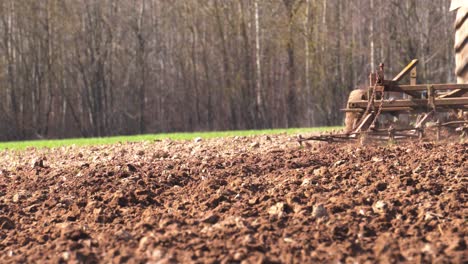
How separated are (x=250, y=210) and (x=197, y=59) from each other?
1180 inches

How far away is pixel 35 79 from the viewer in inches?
1275

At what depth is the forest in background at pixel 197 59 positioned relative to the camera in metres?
29.0

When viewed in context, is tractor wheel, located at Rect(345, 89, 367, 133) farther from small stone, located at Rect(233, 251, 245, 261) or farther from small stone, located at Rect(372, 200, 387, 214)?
small stone, located at Rect(233, 251, 245, 261)

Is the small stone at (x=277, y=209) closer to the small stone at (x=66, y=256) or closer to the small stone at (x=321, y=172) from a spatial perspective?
the small stone at (x=66, y=256)

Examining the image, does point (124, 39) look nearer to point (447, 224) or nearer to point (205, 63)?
point (205, 63)

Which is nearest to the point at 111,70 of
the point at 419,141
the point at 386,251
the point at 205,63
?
the point at 205,63

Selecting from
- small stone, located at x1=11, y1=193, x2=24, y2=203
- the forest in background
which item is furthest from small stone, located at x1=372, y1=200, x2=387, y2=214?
the forest in background

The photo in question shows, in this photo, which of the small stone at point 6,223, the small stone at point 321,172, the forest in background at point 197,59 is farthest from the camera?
the forest in background at point 197,59

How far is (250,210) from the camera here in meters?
4.54

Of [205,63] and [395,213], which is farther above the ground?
[205,63]

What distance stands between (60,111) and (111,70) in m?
3.13

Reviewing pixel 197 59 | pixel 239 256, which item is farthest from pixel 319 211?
pixel 197 59

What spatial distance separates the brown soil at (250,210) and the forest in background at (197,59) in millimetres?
20805

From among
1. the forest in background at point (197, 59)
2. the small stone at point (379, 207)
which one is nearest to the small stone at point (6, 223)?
the small stone at point (379, 207)
